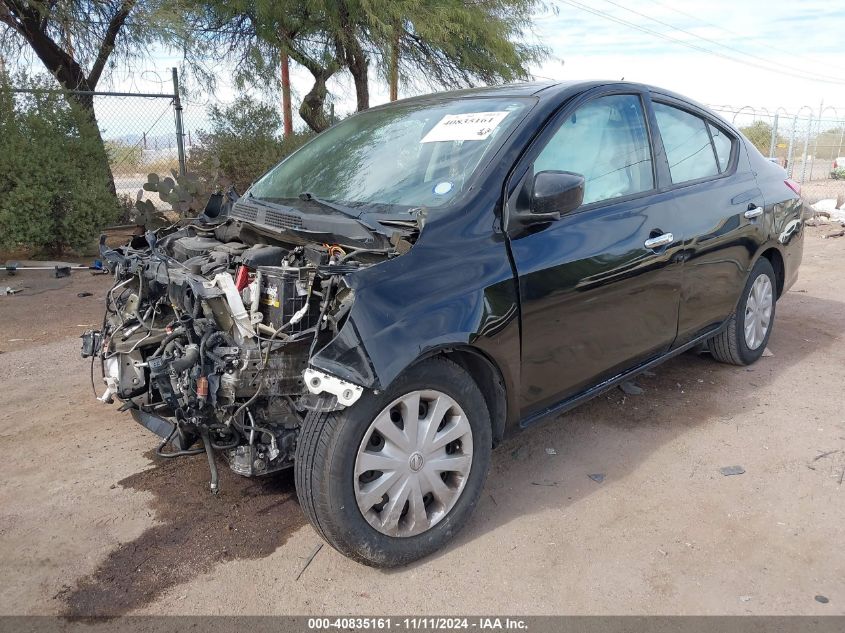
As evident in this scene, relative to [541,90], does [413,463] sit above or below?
below

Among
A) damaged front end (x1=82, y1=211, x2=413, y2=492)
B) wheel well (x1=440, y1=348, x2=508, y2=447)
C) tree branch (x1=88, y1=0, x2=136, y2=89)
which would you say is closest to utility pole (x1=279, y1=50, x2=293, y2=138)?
tree branch (x1=88, y1=0, x2=136, y2=89)

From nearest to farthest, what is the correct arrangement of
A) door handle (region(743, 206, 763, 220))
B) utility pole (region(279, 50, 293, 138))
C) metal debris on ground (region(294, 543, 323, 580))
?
metal debris on ground (region(294, 543, 323, 580)) < door handle (region(743, 206, 763, 220)) < utility pole (region(279, 50, 293, 138))

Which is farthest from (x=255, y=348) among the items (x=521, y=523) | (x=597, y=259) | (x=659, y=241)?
(x=659, y=241)

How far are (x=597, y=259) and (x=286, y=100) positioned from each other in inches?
400

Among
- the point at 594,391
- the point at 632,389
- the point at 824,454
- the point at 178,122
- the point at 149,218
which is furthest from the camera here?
the point at 178,122

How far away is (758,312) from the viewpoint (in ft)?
16.4

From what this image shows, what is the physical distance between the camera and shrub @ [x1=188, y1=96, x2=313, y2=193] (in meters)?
11.6

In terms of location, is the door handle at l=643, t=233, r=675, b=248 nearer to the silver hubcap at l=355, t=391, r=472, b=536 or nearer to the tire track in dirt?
the silver hubcap at l=355, t=391, r=472, b=536

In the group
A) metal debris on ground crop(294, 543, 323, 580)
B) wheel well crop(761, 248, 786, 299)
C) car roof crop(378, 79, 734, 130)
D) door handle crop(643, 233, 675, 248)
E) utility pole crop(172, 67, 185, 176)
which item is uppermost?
utility pole crop(172, 67, 185, 176)

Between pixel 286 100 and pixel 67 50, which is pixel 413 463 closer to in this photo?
pixel 286 100

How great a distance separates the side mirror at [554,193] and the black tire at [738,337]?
2.24 metres

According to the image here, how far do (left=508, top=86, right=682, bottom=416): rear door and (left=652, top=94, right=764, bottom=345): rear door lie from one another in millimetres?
173

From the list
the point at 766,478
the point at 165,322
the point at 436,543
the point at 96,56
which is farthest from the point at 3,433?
the point at 96,56

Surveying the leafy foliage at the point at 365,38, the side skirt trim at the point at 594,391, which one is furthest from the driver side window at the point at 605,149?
the leafy foliage at the point at 365,38
